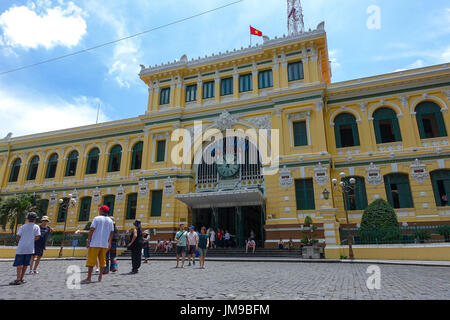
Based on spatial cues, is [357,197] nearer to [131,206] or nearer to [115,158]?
[131,206]

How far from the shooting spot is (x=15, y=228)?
28453 mm

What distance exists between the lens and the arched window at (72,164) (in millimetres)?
29266

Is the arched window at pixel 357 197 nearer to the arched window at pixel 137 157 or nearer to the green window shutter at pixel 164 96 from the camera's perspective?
the green window shutter at pixel 164 96

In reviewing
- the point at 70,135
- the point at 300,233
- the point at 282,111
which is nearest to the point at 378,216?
the point at 300,233

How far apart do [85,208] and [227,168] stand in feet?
50.8

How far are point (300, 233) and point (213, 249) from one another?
19.8ft

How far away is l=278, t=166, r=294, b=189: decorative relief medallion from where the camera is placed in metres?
19.9

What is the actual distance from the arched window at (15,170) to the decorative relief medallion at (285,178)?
3024cm

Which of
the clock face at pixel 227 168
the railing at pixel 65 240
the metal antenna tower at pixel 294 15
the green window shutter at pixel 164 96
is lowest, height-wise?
the railing at pixel 65 240

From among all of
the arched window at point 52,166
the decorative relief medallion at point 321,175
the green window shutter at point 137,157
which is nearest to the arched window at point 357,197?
the decorative relief medallion at point 321,175

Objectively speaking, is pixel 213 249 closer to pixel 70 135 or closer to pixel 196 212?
pixel 196 212

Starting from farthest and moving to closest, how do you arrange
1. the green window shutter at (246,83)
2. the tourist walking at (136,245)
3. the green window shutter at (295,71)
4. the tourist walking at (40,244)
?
1. the green window shutter at (246,83)
2. the green window shutter at (295,71)
3. the tourist walking at (40,244)
4. the tourist walking at (136,245)

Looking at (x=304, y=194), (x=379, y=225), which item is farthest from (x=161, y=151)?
(x=379, y=225)

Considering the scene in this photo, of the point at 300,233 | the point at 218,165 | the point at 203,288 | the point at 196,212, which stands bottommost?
the point at 203,288
